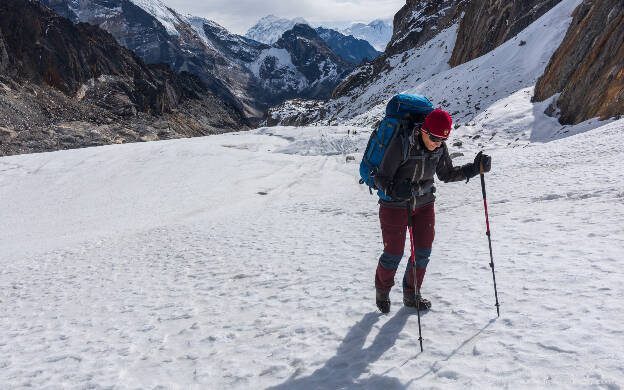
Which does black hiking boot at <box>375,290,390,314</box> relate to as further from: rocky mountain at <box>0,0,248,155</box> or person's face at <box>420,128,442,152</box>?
rocky mountain at <box>0,0,248,155</box>

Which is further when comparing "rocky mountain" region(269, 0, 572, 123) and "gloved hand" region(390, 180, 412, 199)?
"rocky mountain" region(269, 0, 572, 123)

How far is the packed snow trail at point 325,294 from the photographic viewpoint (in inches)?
138

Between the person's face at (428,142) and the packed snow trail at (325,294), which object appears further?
the person's face at (428,142)

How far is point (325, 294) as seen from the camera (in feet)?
18.2

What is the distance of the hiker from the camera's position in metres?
3.73

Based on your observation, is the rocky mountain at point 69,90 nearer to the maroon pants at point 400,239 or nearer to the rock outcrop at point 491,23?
the rock outcrop at point 491,23

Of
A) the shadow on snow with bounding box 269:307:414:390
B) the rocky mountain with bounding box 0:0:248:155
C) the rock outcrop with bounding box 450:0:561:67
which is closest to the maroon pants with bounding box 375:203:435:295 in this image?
the shadow on snow with bounding box 269:307:414:390

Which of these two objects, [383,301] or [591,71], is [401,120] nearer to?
[383,301]

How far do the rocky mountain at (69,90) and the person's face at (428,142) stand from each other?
63.5m

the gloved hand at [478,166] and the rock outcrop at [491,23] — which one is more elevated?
the rock outcrop at [491,23]

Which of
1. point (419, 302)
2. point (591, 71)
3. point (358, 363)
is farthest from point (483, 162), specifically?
point (591, 71)

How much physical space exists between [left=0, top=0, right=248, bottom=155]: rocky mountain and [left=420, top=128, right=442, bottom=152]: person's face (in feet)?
208

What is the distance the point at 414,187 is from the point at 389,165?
0.40 meters

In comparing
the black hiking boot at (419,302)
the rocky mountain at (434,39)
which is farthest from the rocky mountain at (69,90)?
the black hiking boot at (419,302)
